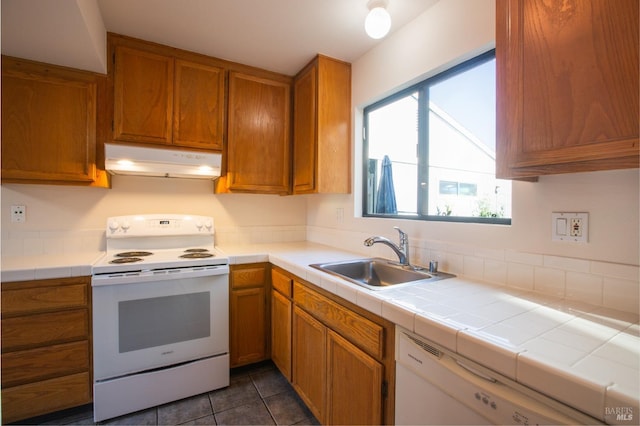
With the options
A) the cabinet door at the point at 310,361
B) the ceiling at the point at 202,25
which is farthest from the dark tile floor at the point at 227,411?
the ceiling at the point at 202,25

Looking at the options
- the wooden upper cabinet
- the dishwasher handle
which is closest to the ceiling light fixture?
the wooden upper cabinet

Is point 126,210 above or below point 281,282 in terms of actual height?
above

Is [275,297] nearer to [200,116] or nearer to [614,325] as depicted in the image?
[200,116]

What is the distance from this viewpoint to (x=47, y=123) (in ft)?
6.23

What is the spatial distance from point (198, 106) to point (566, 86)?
7.30ft

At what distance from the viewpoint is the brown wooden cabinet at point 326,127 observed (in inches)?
87.7

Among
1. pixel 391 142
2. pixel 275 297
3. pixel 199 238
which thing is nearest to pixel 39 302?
pixel 199 238

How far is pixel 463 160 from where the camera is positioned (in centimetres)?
166

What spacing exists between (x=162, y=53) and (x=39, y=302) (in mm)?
1783

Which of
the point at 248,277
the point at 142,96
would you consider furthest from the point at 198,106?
the point at 248,277

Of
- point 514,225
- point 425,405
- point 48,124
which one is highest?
point 48,124

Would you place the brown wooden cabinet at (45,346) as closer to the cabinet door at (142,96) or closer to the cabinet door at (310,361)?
the cabinet door at (142,96)

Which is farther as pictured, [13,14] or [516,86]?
[13,14]

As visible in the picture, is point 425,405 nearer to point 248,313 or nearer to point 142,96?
point 248,313
